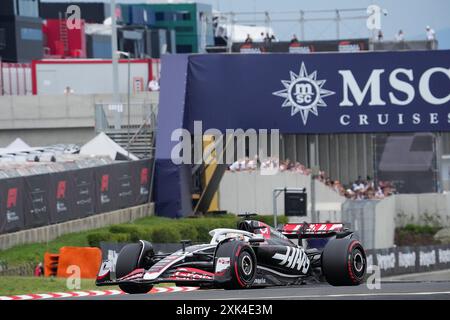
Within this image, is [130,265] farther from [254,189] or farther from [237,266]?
[254,189]

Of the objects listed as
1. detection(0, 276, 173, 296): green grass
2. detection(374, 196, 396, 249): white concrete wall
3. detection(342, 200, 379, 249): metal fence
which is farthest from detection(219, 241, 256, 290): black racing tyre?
detection(374, 196, 396, 249): white concrete wall

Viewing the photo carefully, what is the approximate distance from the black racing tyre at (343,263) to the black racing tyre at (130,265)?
2.09 metres

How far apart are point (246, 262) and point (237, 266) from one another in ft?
1.20

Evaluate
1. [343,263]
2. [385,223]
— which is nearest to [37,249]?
[343,263]

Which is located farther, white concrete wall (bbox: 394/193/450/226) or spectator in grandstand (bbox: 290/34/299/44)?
spectator in grandstand (bbox: 290/34/299/44)

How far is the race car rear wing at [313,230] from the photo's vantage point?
51.9ft

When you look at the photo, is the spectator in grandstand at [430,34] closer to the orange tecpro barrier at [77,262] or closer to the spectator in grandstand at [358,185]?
the spectator in grandstand at [358,185]

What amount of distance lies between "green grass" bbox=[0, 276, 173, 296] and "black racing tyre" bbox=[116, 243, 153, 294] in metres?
3.07

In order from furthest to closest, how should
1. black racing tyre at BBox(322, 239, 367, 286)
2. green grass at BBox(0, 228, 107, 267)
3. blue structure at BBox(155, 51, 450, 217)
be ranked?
blue structure at BBox(155, 51, 450, 217)
green grass at BBox(0, 228, 107, 267)
black racing tyre at BBox(322, 239, 367, 286)

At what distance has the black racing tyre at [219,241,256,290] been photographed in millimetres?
13867

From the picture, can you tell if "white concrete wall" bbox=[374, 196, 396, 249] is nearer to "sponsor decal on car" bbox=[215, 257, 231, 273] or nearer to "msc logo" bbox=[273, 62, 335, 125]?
"msc logo" bbox=[273, 62, 335, 125]

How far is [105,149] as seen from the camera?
34.1 m

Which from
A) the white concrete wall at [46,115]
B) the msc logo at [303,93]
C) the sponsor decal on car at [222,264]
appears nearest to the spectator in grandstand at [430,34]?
the white concrete wall at [46,115]
